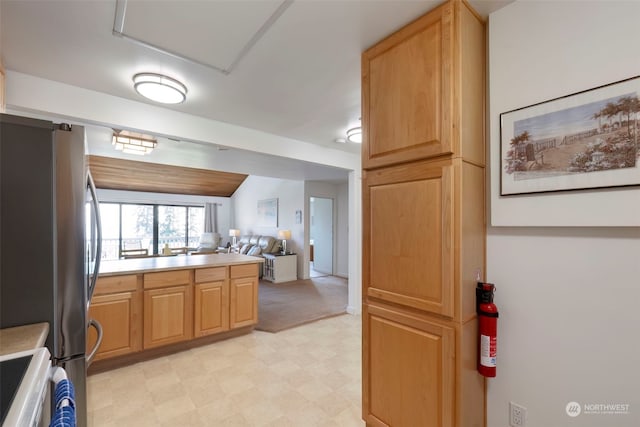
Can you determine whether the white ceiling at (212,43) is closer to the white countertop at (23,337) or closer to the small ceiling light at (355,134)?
the small ceiling light at (355,134)

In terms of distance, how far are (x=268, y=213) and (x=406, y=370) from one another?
694 cm

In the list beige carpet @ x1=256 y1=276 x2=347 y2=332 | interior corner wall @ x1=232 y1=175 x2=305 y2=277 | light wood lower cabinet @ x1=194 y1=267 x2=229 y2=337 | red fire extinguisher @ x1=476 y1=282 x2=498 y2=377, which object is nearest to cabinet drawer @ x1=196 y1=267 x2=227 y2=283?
light wood lower cabinet @ x1=194 y1=267 x2=229 y2=337

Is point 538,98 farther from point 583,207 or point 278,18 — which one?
point 278,18

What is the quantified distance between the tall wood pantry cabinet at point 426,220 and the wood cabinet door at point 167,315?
6.83 ft

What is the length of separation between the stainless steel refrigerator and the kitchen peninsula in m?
1.53

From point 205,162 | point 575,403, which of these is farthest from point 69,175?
point 205,162

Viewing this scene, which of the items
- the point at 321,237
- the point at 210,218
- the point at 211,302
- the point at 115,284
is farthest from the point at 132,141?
the point at 210,218

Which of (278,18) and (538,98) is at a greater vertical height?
(278,18)

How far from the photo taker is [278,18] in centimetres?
150

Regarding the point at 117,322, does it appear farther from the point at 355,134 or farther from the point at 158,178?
the point at 158,178

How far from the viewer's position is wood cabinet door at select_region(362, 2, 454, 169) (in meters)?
1.35

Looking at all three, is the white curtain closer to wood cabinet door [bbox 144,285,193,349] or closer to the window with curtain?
the window with curtain

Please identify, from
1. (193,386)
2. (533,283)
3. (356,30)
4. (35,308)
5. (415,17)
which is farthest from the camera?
(193,386)

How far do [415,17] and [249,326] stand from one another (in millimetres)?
3409
